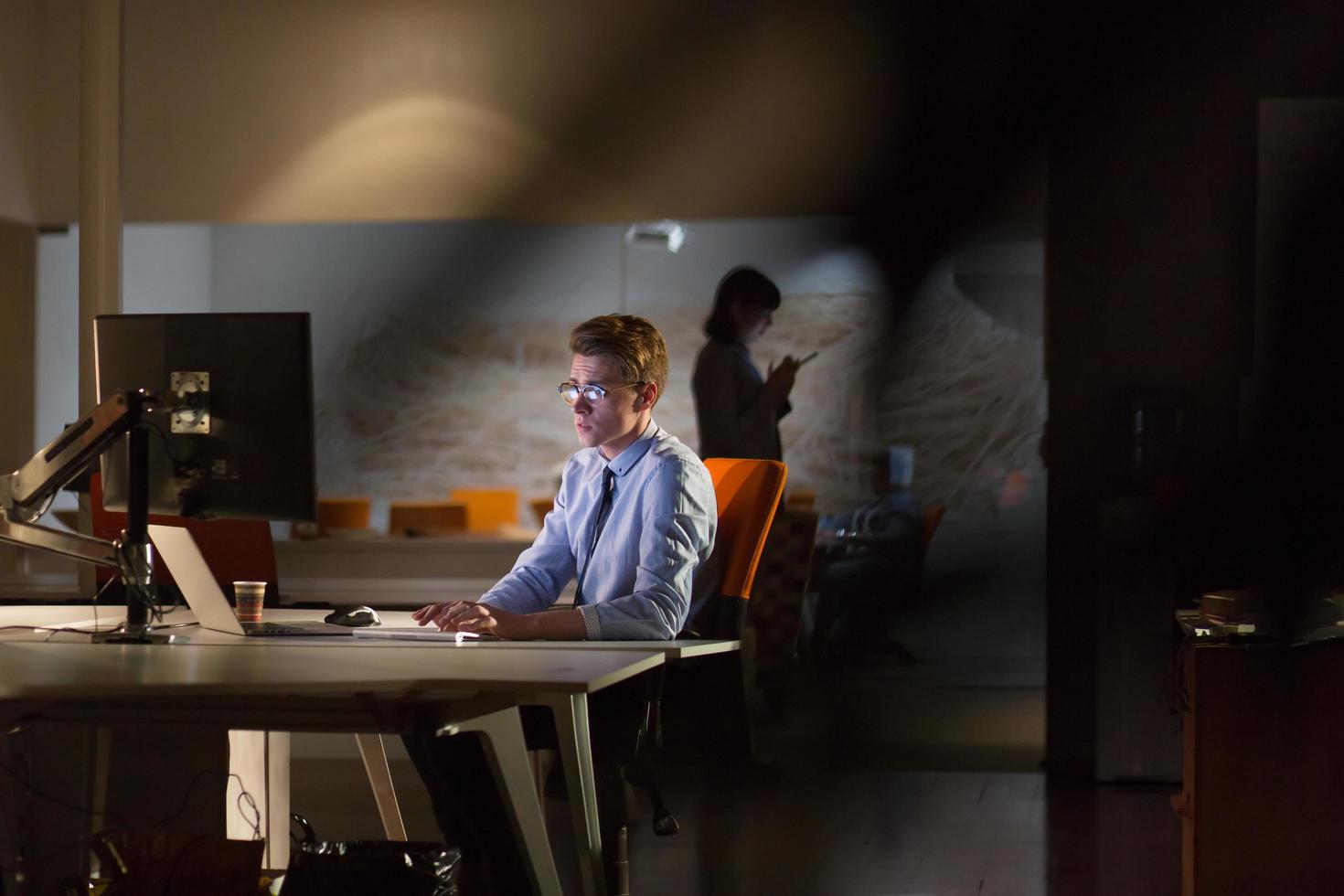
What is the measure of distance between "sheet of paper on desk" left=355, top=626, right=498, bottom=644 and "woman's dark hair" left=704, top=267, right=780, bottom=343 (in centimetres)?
287

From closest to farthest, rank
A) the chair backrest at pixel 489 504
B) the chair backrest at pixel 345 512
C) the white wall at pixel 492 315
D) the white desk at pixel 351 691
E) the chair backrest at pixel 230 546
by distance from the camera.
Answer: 1. the white desk at pixel 351 691
2. the chair backrest at pixel 230 546
3. the white wall at pixel 492 315
4. the chair backrest at pixel 345 512
5. the chair backrest at pixel 489 504

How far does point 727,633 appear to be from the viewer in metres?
2.75

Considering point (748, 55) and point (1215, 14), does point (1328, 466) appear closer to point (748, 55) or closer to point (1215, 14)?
point (1215, 14)

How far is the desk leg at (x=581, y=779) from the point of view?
2.04 meters

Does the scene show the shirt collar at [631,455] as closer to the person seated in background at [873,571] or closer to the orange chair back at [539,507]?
the person seated in background at [873,571]

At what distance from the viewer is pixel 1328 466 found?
2830 mm

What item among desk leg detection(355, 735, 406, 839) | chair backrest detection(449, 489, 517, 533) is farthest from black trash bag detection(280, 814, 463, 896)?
chair backrest detection(449, 489, 517, 533)

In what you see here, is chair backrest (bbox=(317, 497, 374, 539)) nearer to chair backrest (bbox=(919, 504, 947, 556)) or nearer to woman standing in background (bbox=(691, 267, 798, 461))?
woman standing in background (bbox=(691, 267, 798, 461))

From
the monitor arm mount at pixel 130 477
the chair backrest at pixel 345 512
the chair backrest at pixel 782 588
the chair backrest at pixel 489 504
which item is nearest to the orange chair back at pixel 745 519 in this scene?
the monitor arm mount at pixel 130 477

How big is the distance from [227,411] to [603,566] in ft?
2.41

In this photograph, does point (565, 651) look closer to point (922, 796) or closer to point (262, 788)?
point (262, 788)

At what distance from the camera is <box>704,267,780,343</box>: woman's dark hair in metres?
5.23

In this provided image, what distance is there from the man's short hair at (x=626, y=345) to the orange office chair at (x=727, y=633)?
0.27 metres

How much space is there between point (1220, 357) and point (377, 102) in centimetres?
299
